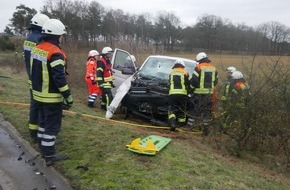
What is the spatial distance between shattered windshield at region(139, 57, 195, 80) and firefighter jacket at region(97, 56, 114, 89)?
1066mm

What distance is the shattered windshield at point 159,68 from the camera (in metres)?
8.81

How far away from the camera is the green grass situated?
14.0 ft

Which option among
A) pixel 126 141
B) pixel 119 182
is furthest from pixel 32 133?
pixel 119 182

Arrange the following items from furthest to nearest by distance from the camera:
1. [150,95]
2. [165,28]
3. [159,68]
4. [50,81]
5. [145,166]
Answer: [165,28] → [159,68] → [150,95] → [50,81] → [145,166]

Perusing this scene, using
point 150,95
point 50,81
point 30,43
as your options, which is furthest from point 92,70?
point 50,81

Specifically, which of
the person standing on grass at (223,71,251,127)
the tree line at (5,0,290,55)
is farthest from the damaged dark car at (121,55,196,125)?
the tree line at (5,0,290,55)

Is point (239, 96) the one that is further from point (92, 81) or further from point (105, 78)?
point (92, 81)

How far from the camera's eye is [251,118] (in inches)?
240

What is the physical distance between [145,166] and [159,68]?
469 centimetres

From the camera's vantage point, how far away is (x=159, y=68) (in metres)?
9.09

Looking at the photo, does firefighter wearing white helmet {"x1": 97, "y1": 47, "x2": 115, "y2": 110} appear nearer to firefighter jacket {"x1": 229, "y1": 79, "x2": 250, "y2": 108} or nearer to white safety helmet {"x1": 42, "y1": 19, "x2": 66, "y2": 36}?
firefighter jacket {"x1": 229, "y1": 79, "x2": 250, "y2": 108}

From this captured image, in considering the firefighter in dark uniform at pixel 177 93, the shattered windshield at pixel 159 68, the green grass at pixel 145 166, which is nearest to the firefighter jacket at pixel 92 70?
the shattered windshield at pixel 159 68

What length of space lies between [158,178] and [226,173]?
1116 millimetres

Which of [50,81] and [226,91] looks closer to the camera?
[50,81]
